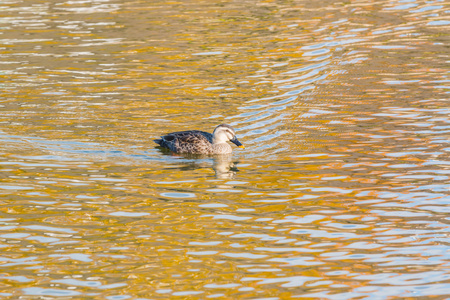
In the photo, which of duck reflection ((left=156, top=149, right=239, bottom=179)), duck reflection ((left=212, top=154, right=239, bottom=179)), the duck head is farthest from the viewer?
the duck head

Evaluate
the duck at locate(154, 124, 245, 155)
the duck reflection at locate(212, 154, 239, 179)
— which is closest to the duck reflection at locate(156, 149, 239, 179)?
the duck reflection at locate(212, 154, 239, 179)

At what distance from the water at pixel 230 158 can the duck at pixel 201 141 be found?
277mm

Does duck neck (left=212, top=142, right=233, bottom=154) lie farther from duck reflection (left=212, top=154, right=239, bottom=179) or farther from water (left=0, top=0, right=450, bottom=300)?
water (left=0, top=0, right=450, bottom=300)

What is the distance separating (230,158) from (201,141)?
0.66 metres

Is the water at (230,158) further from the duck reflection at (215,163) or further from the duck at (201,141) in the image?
the duck at (201,141)

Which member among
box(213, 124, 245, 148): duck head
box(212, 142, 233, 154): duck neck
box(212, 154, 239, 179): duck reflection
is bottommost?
box(212, 154, 239, 179): duck reflection

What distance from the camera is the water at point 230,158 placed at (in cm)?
959

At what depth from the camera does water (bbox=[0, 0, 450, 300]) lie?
9.59 meters

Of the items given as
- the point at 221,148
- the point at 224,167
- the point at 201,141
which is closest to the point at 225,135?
the point at 221,148

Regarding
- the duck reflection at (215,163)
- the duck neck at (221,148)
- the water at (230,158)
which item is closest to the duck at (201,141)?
the duck neck at (221,148)

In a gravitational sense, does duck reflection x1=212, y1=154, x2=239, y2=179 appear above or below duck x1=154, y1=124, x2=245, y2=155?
below

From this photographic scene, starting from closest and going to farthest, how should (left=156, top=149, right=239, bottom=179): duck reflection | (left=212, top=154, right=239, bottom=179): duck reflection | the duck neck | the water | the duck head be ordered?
1. the water
2. (left=212, top=154, right=239, bottom=179): duck reflection
3. (left=156, top=149, right=239, bottom=179): duck reflection
4. the duck head
5. the duck neck

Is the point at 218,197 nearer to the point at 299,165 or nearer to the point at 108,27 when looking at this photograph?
the point at 299,165

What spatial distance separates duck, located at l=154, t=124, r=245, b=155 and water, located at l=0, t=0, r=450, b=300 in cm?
28
